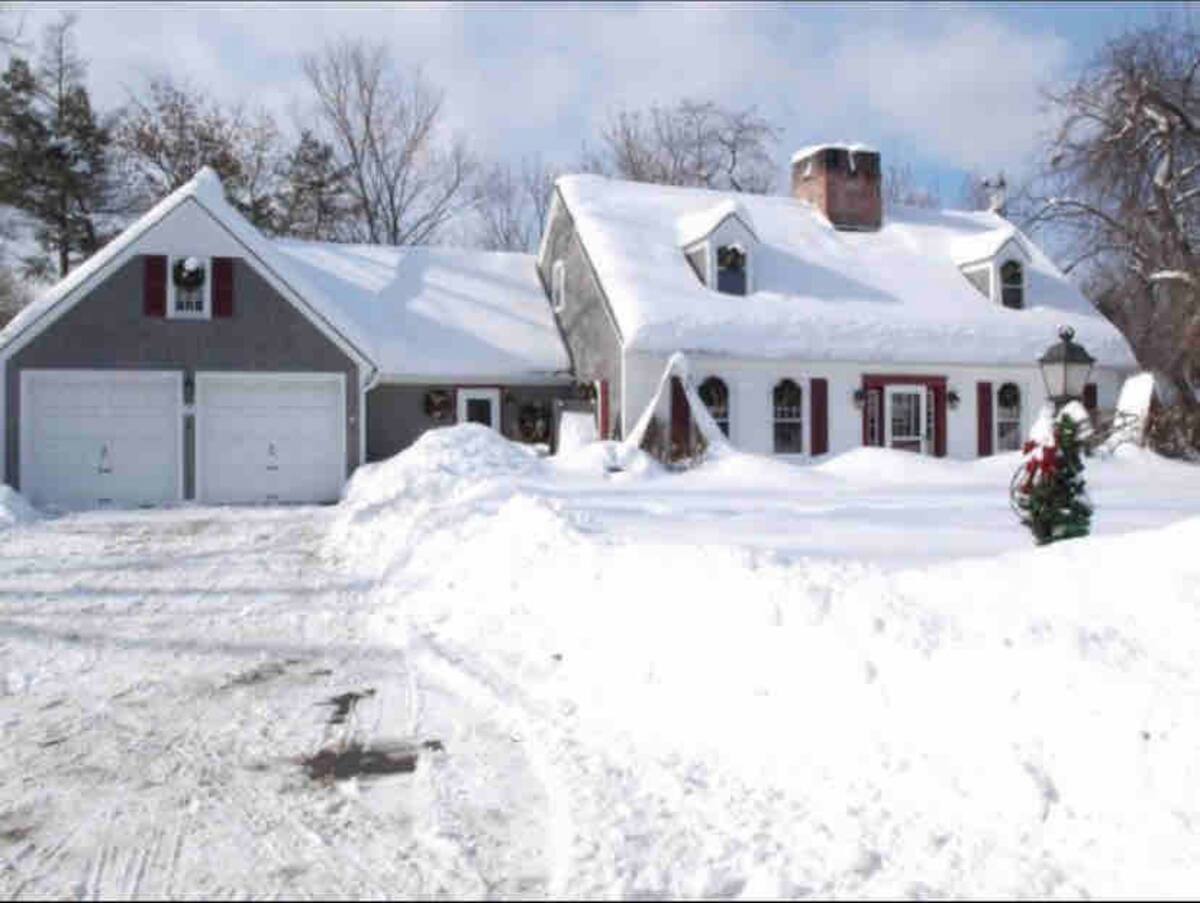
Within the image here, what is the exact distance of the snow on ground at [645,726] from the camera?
3.72 metres

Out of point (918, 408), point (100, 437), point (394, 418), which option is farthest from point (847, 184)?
point (100, 437)

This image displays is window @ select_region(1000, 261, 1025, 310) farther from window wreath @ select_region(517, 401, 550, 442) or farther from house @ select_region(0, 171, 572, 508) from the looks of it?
house @ select_region(0, 171, 572, 508)

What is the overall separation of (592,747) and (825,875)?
1.59 metres

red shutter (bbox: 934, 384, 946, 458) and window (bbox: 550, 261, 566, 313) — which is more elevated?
window (bbox: 550, 261, 566, 313)

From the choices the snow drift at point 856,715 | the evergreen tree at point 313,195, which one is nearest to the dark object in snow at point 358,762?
the snow drift at point 856,715

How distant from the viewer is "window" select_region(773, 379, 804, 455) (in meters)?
21.7

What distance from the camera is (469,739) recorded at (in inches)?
201

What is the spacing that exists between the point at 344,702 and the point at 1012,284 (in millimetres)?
23350

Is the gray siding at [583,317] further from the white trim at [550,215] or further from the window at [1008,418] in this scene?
the window at [1008,418]

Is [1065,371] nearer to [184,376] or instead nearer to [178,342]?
[184,376]

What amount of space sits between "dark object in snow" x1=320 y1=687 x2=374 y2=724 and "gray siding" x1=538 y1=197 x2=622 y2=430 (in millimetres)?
14919

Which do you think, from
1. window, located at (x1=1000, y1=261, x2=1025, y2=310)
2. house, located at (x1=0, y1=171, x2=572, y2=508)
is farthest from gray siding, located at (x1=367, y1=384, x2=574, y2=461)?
window, located at (x1=1000, y1=261, x2=1025, y2=310)

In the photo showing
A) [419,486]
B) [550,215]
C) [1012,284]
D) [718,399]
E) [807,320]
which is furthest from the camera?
[550,215]

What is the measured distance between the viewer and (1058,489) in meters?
7.22
